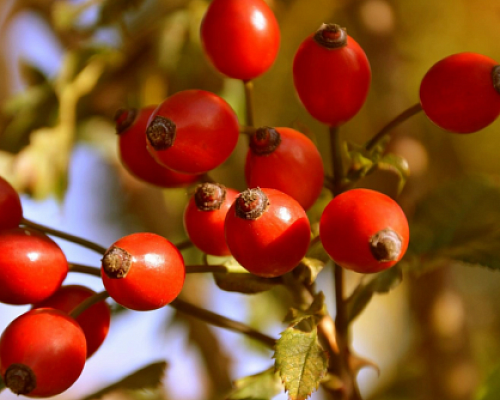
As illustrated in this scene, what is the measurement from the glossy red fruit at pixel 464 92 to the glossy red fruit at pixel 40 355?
2.21 feet

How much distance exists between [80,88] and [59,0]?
30.8 inches

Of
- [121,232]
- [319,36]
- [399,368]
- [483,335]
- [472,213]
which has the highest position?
[319,36]

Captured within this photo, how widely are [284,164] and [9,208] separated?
0.46m

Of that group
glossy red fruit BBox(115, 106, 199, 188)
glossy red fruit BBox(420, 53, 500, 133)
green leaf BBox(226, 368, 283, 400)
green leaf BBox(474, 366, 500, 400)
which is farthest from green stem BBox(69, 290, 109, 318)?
green leaf BBox(474, 366, 500, 400)

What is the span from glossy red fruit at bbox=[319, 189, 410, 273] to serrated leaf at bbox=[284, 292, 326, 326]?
13cm

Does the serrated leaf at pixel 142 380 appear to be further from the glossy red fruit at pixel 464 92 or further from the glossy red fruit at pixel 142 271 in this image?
the glossy red fruit at pixel 464 92

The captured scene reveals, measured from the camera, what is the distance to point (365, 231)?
82cm

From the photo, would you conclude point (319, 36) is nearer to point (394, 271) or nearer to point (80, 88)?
point (394, 271)

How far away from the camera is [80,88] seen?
1896mm

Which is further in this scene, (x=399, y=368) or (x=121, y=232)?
(x=121, y=232)

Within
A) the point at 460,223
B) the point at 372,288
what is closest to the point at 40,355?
the point at 372,288

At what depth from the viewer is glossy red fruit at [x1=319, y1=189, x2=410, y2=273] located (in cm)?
81

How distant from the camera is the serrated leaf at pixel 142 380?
125cm

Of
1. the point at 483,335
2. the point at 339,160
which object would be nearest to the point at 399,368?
the point at 483,335
